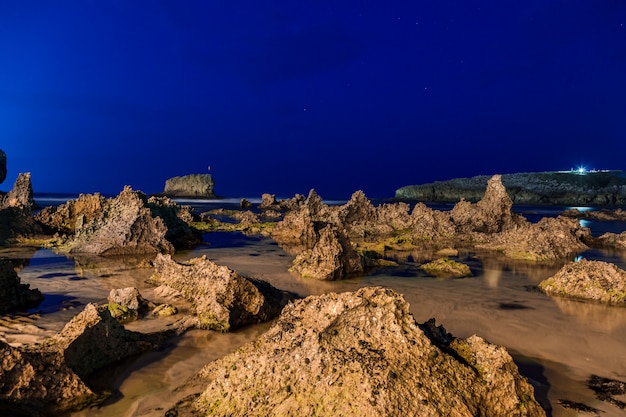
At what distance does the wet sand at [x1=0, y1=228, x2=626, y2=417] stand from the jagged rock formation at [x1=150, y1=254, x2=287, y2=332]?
203 millimetres

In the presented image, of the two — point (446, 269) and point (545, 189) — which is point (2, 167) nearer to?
point (446, 269)

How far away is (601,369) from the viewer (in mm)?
4613

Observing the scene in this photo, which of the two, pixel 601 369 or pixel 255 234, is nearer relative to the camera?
pixel 601 369

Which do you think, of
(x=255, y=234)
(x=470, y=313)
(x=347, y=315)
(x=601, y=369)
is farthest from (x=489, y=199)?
(x=347, y=315)

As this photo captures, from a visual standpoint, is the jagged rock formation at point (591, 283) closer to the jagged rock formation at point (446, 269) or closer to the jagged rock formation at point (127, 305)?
the jagged rock formation at point (446, 269)

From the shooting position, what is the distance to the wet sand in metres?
4.08

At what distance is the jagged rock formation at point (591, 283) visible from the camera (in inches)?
297

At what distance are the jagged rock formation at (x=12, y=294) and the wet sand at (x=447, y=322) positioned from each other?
1.16ft

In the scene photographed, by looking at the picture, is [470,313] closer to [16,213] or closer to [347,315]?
[347,315]

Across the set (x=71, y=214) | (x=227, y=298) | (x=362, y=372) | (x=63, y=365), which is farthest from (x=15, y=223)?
(x=362, y=372)

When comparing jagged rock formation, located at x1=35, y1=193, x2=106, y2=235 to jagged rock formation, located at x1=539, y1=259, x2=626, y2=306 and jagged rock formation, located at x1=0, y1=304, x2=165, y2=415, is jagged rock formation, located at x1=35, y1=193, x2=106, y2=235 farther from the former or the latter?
jagged rock formation, located at x1=539, y1=259, x2=626, y2=306

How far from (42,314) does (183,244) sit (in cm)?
853

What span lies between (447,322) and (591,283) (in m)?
3.54

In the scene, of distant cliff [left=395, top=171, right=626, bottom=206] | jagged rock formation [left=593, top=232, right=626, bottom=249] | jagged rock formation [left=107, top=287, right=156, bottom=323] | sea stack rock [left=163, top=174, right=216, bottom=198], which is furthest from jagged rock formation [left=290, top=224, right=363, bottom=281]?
sea stack rock [left=163, top=174, right=216, bottom=198]
